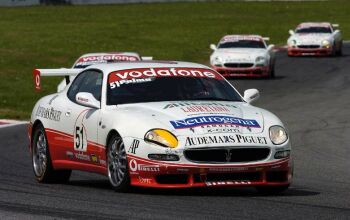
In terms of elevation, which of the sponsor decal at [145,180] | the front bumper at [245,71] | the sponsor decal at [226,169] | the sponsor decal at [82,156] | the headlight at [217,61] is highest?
the sponsor decal at [226,169]

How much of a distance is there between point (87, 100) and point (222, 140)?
5.49ft

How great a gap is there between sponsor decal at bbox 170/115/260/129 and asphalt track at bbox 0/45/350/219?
0.64m

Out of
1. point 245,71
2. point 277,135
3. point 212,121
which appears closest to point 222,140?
point 212,121

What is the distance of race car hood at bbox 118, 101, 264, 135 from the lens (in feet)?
34.6

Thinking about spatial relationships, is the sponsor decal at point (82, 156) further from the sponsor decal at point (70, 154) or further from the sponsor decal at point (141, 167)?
the sponsor decal at point (141, 167)

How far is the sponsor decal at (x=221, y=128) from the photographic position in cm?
1052

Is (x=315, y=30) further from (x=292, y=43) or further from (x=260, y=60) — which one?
(x=260, y=60)

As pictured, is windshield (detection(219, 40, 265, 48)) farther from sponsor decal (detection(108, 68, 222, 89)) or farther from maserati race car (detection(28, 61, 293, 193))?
sponsor decal (detection(108, 68, 222, 89))

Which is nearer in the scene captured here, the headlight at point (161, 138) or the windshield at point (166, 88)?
the headlight at point (161, 138)

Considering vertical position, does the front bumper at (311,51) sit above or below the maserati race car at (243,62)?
below

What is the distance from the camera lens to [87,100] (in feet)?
37.8

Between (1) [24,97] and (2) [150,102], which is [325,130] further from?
(1) [24,97]

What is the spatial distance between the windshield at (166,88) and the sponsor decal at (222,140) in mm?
1126

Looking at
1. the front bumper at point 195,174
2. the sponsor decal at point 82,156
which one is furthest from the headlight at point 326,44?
the front bumper at point 195,174
